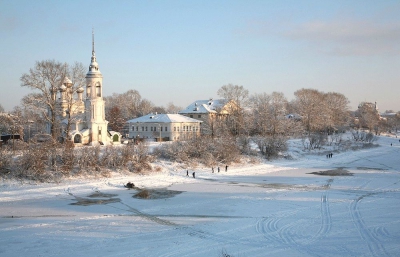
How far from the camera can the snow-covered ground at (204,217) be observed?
14.4 m

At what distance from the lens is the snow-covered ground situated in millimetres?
14398

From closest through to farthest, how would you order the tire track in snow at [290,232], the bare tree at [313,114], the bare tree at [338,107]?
the tire track in snow at [290,232] < the bare tree at [313,114] < the bare tree at [338,107]

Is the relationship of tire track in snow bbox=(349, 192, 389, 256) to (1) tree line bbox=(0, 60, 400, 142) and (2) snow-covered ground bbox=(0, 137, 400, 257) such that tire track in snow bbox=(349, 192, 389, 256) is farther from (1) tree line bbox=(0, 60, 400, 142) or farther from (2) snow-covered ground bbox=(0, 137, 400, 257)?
(1) tree line bbox=(0, 60, 400, 142)

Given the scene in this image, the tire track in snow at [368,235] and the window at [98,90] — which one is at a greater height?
the window at [98,90]

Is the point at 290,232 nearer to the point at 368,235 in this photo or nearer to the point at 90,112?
the point at 368,235

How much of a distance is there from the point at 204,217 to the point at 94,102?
108 ft

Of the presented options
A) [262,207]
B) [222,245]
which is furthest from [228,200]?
[222,245]

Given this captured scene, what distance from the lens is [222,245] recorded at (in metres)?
14.6

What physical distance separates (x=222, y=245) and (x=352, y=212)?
891cm

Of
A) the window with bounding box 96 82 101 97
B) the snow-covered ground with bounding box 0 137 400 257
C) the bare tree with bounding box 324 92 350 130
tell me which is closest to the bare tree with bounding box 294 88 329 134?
the bare tree with bounding box 324 92 350 130

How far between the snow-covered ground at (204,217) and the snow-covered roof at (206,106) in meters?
40.7

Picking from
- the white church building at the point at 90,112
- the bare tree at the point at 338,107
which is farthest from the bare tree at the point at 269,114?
the white church building at the point at 90,112

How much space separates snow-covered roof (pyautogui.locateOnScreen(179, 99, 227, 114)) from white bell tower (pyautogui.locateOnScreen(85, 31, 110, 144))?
Answer: 27847 millimetres

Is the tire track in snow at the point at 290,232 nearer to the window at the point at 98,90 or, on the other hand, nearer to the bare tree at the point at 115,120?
the window at the point at 98,90
